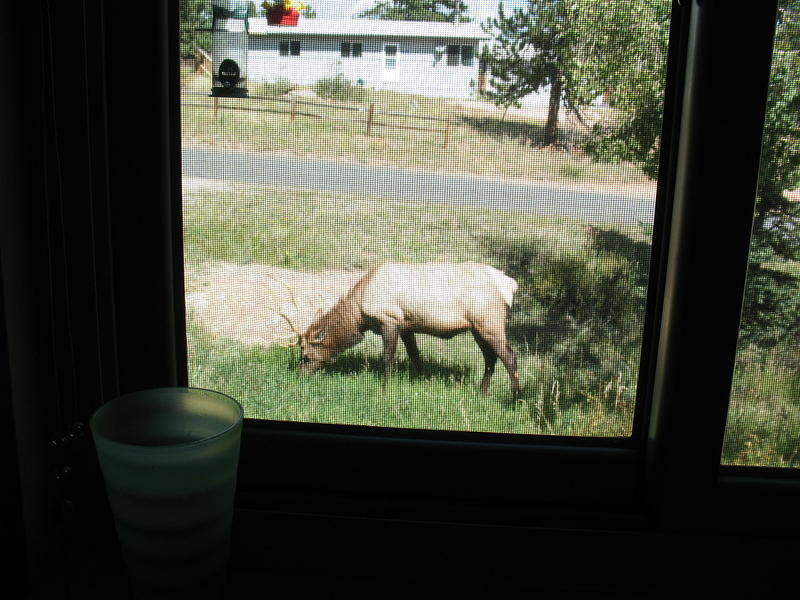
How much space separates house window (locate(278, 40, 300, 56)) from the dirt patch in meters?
0.32

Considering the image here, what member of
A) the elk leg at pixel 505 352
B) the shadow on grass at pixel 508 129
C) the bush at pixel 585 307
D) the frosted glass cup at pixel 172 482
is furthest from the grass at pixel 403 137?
the frosted glass cup at pixel 172 482

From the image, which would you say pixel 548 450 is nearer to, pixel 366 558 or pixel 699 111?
pixel 366 558

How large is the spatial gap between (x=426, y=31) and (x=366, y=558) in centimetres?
82

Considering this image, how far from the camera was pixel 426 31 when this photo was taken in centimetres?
109

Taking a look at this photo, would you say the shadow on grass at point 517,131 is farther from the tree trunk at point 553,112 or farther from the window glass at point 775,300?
the window glass at point 775,300

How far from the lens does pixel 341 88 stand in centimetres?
112

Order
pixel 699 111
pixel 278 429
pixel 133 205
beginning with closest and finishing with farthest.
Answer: pixel 699 111 → pixel 133 205 → pixel 278 429

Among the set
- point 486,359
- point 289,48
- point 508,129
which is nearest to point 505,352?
point 486,359

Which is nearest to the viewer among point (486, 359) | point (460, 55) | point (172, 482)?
point (172, 482)

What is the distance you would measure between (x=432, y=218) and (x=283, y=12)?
0.37 m

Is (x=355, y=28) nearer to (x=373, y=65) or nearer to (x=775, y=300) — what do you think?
(x=373, y=65)

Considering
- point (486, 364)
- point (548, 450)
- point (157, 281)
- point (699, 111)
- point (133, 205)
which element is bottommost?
point (548, 450)

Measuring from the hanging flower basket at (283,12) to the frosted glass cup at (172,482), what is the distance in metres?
0.55

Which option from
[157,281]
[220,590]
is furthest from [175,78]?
[220,590]
